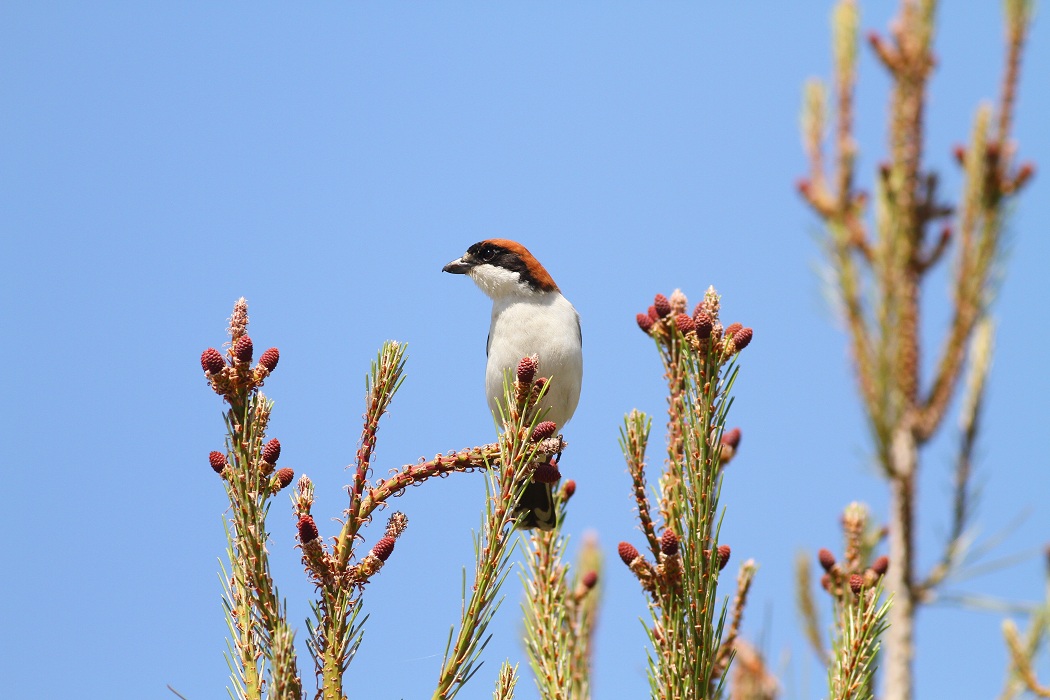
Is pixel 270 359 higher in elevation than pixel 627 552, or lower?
higher

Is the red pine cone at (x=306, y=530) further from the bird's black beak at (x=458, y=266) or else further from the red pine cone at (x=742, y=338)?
the bird's black beak at (x=458, y=266)

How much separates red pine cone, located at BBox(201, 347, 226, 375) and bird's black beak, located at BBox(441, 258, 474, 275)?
4577 mm

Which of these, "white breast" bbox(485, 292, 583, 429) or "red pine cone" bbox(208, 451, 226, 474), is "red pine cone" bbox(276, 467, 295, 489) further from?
"white breast" bbox(485, 292, 583, 429)

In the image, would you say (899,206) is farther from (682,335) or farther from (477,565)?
(477,565)

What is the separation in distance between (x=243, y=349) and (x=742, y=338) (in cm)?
143

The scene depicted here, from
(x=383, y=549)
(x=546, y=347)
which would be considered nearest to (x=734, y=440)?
(x=383, y=549)

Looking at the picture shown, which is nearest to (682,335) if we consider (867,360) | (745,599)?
(745,599)

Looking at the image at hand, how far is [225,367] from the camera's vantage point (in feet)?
8.29

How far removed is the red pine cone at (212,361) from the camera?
2487mm

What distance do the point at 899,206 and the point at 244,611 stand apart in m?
2.81

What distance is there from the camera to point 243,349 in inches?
98.4

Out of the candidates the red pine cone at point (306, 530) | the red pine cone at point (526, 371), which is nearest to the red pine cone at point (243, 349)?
the red pine cone at point (306, 530)

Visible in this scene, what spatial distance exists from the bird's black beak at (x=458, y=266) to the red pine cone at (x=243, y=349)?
14.9 feet

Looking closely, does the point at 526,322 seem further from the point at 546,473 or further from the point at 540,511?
the point at 546,473
